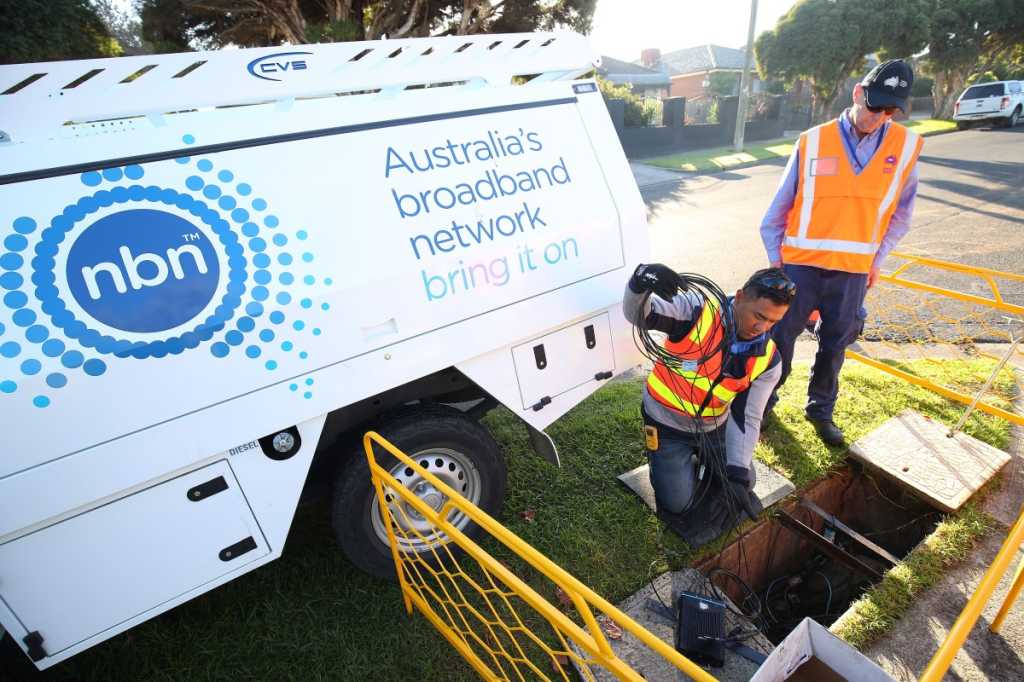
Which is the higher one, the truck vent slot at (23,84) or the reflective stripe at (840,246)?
the truck vent slot at (23,84)

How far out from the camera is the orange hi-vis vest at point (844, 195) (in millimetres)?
3021

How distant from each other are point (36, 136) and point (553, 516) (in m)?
2.79

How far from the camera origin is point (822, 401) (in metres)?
3.64

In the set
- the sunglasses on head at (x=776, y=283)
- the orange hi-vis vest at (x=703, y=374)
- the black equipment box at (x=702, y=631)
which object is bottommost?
the black equipment box at (x=702, y=631)

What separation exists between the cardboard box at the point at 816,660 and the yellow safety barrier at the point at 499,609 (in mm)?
513

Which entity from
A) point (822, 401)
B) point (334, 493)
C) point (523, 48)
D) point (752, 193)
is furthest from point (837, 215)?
point (752, 193)

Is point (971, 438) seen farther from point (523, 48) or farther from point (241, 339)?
point (241, 339)

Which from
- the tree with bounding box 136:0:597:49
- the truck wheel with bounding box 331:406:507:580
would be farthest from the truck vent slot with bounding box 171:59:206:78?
the tree with bounding box 136:0:597:49

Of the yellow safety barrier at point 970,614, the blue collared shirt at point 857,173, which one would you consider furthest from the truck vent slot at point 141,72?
the blue collared shirt at point 857,173

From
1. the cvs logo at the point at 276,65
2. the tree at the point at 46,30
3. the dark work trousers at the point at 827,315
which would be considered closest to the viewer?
the cvs logo at the point at 276,65

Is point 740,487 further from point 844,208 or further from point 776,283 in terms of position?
point 844,208

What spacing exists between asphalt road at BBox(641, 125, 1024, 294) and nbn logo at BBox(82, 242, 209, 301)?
5.93m

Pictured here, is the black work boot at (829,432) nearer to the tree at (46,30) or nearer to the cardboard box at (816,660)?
the cardboard box at (816,660)

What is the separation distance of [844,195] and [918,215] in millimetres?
8182
